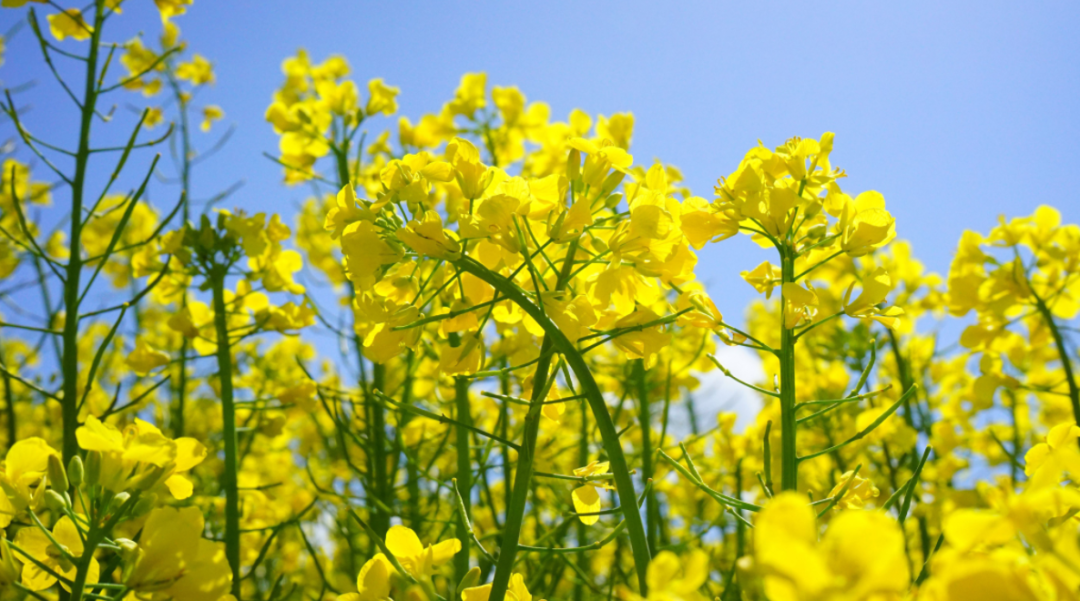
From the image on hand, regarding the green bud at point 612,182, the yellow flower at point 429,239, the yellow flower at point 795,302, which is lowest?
the yellow flower at point 795,302

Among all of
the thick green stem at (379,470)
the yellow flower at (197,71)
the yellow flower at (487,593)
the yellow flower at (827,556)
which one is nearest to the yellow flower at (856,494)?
the yellow flower at (487,593)

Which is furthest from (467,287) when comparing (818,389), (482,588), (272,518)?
(818,389)

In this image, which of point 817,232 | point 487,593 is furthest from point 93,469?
point 817,232

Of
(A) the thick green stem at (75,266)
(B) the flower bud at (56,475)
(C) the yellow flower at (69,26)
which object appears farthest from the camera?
(C) the yellow flower at (69,26)

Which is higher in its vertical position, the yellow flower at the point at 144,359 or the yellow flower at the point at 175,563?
the yellow flower at the point at 144,359

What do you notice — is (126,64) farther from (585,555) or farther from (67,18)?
(585,555)

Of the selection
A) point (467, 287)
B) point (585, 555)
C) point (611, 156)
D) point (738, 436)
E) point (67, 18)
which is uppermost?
point (67, 18)

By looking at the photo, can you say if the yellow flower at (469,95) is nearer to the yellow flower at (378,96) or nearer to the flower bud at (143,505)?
the yellow flower at (378,96)
